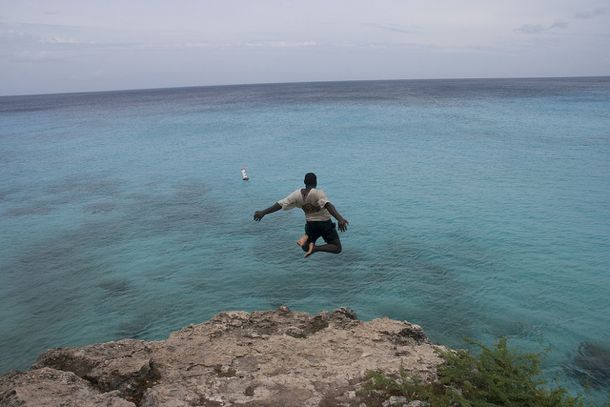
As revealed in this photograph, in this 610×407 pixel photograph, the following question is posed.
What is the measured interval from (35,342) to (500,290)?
14073 millimetres

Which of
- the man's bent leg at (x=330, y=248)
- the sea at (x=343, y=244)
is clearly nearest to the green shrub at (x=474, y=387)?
the man's bent leg at (x=330, y=248)

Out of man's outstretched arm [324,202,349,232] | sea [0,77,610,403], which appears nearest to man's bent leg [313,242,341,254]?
man's outstretched arm [324,202,349,232]

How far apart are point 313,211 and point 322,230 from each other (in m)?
0.49

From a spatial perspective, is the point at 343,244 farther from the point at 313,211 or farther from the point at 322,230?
the point at 313,211

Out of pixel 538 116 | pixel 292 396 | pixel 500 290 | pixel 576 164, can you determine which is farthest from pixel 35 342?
pixel 538 116

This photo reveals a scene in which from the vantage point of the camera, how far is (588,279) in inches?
595

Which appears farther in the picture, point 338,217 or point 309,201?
point 309,201

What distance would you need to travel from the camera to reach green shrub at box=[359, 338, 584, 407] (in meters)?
6.15

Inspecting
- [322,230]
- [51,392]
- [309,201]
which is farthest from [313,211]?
[51,392]

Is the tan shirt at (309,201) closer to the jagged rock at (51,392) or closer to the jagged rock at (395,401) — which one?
the jagged rock at (395,401)

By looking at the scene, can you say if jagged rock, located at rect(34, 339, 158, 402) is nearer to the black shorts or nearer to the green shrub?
the green shrub

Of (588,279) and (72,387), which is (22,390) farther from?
(588,279)

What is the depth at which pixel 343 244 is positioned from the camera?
1861 cm

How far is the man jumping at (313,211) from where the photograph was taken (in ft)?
29.0
